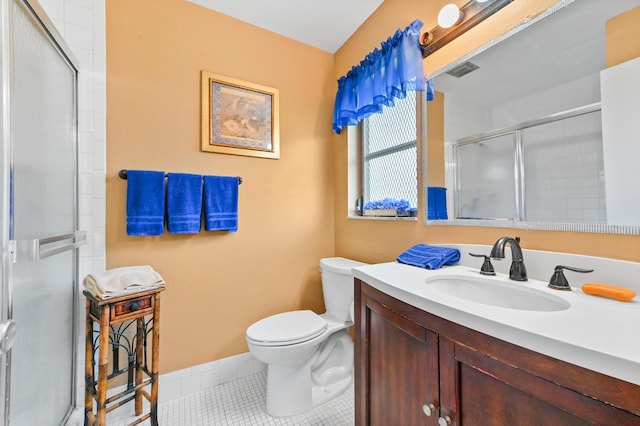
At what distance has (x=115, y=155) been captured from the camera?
144 cm

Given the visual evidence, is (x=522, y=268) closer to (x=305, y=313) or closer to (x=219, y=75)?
(x=305, y=313)

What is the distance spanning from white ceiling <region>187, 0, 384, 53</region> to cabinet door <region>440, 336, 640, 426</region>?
1959mm

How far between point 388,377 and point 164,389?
1.38 metres

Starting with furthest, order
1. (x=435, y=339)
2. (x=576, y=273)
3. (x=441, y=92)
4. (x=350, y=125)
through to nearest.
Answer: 1. (x=350, y=125)
2. (x=441, y=92)
3. (x=576, y=273)
4. (x=435, y=339)

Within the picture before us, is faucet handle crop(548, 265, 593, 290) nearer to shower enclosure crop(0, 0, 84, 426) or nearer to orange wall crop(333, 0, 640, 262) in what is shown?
orange wall crop(333, 0, 640, 262)

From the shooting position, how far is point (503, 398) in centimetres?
56

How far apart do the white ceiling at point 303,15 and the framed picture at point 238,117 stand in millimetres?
432

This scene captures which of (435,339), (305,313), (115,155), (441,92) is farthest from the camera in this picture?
(305,313)

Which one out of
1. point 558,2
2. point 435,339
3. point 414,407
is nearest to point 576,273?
point 435,339

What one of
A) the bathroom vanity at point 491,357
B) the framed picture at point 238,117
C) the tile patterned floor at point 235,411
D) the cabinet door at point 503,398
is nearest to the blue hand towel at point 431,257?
the bathroom vanity at point 491,357

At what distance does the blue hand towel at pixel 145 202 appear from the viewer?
1.43 meters

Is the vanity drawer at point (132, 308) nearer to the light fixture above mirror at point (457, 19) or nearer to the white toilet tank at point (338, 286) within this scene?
the white toilet tank at point (338, 286)

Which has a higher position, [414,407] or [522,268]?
[522,268]

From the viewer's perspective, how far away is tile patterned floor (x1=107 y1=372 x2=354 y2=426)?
136cm
